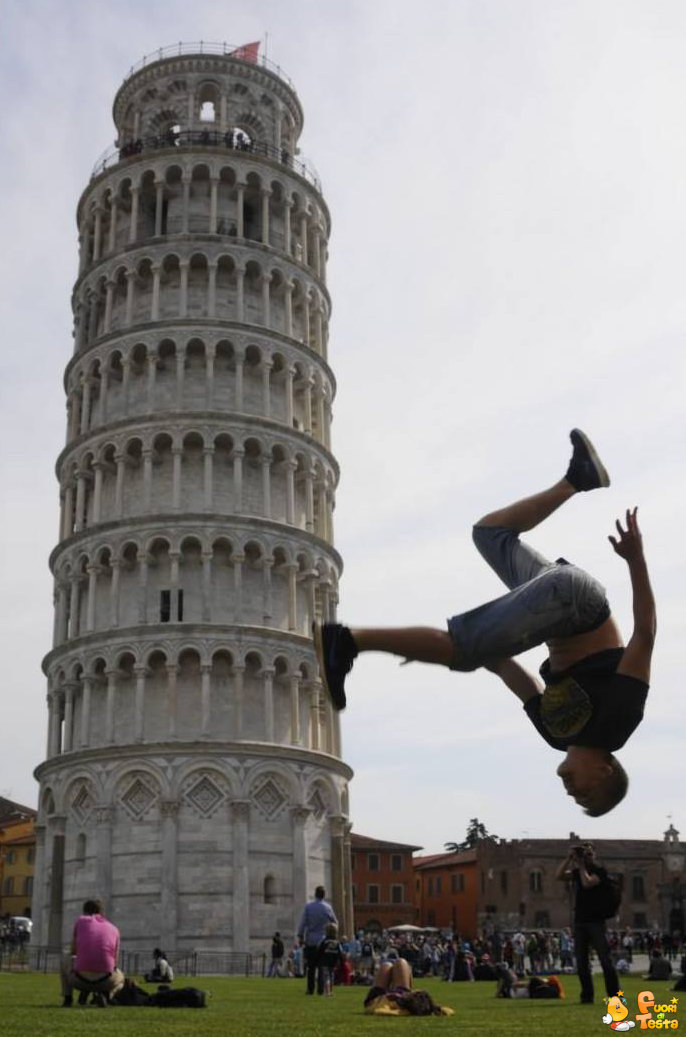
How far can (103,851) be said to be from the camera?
43.5 meters

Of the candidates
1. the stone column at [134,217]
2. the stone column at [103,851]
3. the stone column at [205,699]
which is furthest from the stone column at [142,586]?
the stone column at [134,217]

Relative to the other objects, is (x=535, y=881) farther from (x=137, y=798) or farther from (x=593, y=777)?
(x=593, y=777)

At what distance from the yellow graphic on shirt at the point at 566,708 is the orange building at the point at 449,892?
3432 inches

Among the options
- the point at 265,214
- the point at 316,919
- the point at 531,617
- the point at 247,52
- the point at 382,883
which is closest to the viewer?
the point at 531,617

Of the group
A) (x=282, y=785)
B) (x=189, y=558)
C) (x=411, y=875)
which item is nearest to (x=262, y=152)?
(x=189, y=558)

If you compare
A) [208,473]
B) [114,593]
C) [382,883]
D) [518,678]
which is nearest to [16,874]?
[382,883]

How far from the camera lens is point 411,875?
96.4m

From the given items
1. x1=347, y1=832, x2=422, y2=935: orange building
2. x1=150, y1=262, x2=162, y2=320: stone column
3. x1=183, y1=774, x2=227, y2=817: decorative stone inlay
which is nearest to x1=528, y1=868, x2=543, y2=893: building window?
x1=347, y1=832, x2=422, y2=935: orange building

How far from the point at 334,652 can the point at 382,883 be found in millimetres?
93384

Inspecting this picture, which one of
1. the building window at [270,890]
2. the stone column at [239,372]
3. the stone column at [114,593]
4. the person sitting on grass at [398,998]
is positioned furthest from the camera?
the stone column at [239,372]

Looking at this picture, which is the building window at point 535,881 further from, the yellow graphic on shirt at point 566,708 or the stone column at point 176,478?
the yellow graphic on shirt at point 566,708

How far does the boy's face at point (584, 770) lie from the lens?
6090 mm

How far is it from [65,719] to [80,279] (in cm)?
1904

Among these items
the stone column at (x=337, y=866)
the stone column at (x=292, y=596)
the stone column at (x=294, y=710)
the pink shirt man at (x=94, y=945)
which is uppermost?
the stone column at (x=292, y=596)
